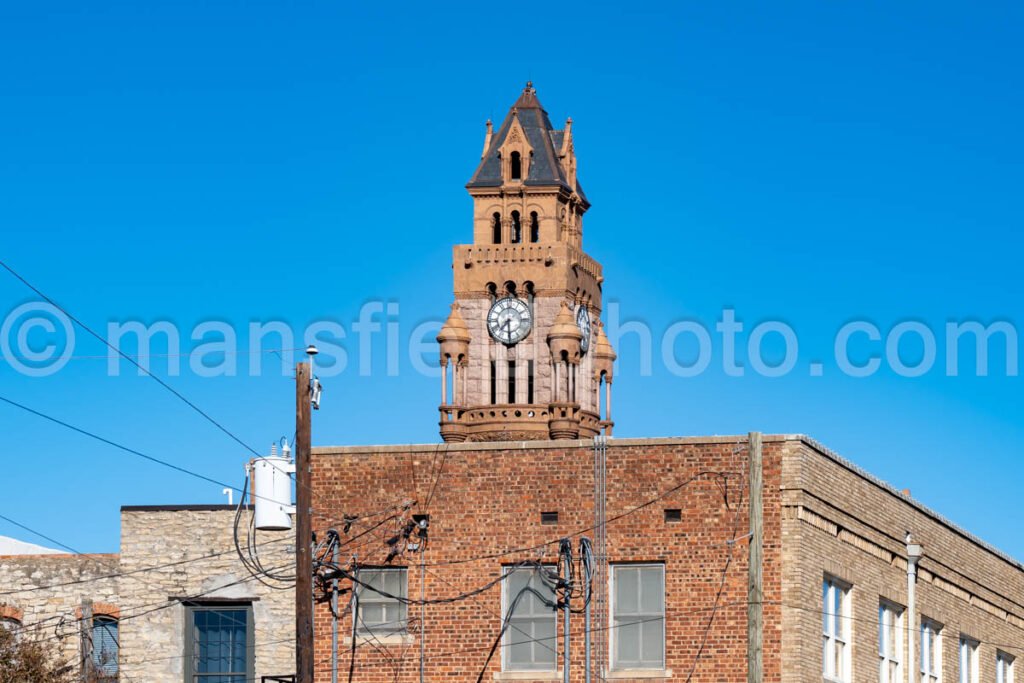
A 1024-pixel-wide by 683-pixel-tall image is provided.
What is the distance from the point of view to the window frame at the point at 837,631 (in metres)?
45.2

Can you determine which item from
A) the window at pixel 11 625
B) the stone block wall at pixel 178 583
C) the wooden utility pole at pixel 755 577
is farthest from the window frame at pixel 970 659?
the window at pixel 11 625

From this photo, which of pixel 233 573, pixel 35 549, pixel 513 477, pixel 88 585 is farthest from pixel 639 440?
pixel 35 549

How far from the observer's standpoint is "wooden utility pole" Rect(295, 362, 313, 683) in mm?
38500

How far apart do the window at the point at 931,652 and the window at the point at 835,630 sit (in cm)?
497

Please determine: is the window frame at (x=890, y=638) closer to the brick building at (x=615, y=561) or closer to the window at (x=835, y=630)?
the brick building at (x=615, y=561)

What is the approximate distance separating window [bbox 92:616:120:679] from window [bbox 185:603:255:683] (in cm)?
151

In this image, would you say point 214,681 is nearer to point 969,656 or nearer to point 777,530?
point 777,530

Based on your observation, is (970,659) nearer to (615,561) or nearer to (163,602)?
(615,561)

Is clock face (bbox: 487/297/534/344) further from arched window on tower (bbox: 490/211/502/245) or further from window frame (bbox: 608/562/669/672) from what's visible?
window frame (bbox: 608/562/669/672)

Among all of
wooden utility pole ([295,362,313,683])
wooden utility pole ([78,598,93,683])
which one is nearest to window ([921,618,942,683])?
wooden utility pole ([295,362,313,683])

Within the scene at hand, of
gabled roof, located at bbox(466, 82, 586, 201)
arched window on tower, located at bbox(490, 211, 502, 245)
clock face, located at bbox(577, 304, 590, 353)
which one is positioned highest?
gabled roof, located at bbox(466, 82, 586, 201)

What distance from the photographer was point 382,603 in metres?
45.5

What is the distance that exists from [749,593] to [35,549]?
60.6 ft

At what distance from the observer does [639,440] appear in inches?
1764
